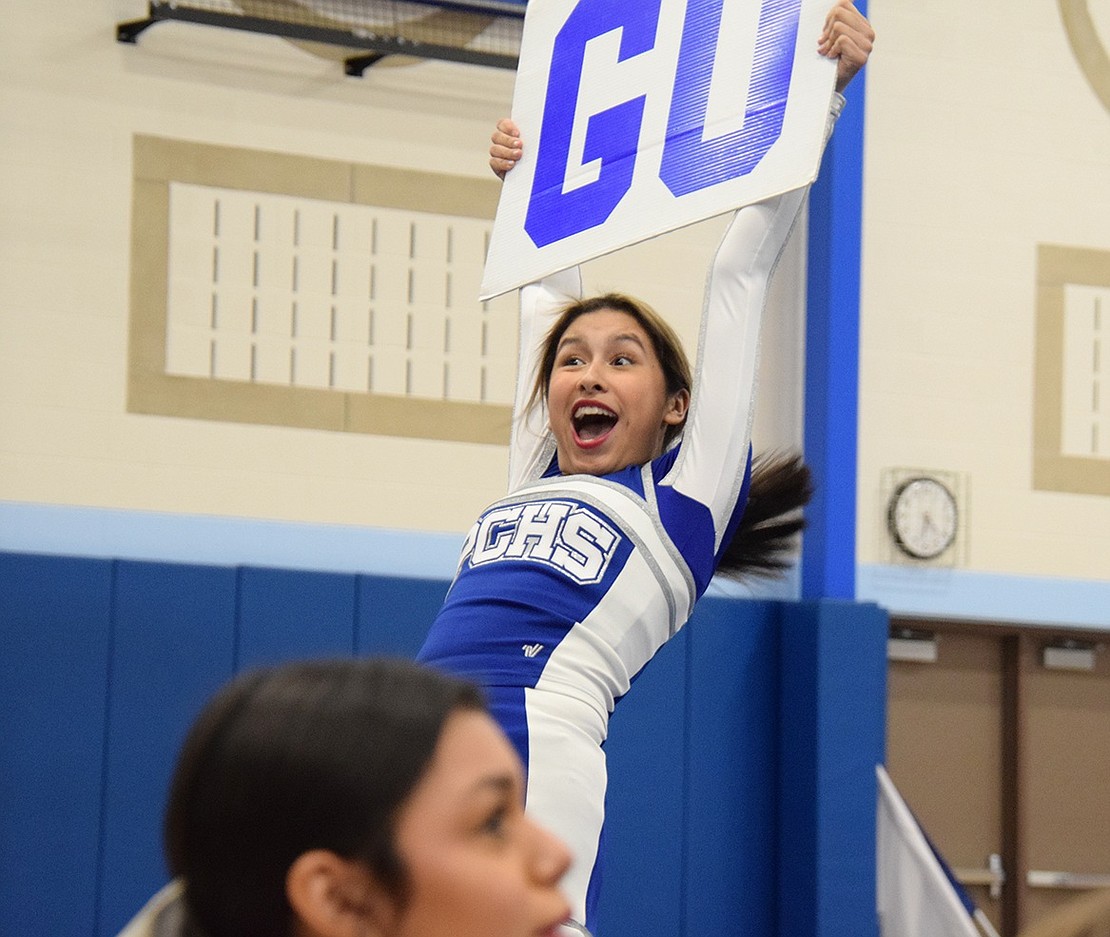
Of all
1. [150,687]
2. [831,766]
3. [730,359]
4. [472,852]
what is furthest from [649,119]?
[831,766]

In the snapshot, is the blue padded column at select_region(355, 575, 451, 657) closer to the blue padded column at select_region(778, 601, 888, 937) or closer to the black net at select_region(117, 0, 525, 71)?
the blue padded column at select_region(778, 601, 888, 937)

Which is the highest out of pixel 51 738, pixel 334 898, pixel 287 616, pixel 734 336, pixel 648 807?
pixel 734 336

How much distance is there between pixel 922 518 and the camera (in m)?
5.37

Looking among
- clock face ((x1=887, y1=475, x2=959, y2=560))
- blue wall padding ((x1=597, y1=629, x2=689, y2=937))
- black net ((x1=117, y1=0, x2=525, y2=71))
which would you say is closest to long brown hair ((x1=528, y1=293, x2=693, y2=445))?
blue wall padding ((x1=597, y1=629, x2=689, y2=937))

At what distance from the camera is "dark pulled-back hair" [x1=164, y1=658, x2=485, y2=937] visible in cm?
75

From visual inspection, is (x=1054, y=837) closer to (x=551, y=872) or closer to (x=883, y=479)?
(x=883, y=479)

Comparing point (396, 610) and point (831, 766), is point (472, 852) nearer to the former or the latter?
point (396, 610)

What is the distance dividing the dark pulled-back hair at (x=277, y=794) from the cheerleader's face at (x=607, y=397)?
1619mm

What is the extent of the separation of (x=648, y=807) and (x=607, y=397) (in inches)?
102

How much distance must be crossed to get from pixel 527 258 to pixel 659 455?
1.25 ft

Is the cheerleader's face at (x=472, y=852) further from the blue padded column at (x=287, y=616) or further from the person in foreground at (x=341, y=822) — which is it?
the blue padded column at (x=287, y=616)

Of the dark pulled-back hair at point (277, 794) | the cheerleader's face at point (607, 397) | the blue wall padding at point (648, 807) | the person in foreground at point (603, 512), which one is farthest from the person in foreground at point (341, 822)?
the blue wall padding at point (648, 807)

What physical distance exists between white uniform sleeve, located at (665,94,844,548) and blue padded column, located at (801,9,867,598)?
2.80 m

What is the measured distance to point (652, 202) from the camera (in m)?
2.38
